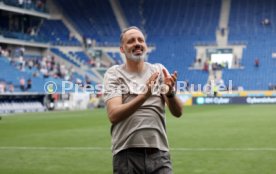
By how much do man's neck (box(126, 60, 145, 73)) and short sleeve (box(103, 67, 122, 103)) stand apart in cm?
13

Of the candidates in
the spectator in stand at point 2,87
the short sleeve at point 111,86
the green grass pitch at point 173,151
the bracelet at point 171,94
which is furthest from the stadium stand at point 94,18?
the bracelet at point 171,94

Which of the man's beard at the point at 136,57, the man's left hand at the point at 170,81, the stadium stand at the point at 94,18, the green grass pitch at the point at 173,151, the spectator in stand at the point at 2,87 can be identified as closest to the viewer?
the man's left hand at the point at 170,81

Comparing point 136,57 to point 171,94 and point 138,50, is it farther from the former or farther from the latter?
point 171,94

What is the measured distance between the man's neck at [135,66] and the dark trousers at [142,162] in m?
0.61

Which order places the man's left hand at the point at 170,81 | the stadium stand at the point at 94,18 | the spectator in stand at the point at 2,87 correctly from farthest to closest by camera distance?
the stadium stand at the point at 94,18 < the spectator in stand at the point at 2,87 < the man's left hand at the point at 170,81

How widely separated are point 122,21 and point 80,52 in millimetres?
6239

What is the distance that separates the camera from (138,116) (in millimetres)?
4137

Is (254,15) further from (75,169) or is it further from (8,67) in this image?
(75,169)

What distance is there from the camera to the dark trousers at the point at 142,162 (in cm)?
412

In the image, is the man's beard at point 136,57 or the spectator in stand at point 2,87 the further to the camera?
the spectator in stand at point 2,87

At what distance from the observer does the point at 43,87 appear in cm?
4253

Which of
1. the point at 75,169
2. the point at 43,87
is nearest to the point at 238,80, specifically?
the point at 43,87

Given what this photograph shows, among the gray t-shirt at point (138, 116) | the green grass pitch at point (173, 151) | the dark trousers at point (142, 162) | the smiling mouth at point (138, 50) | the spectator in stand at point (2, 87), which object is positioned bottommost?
the green grass pitch at point (173, 151)

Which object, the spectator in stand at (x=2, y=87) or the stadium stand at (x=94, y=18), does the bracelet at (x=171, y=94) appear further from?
the stadium stand at (x=94, y=18)
